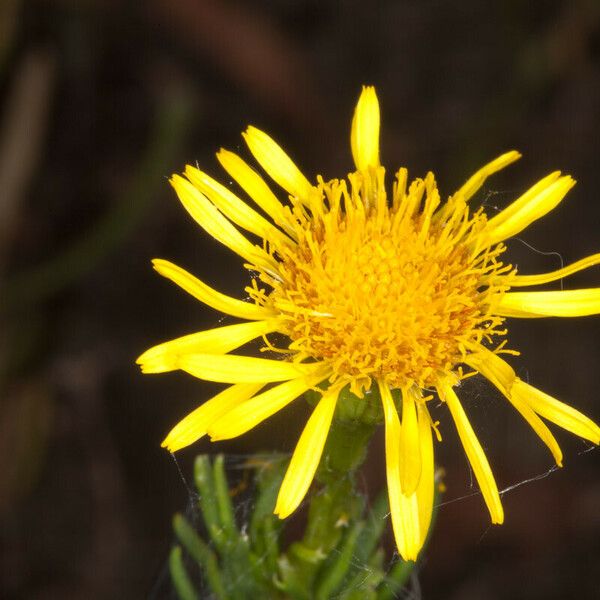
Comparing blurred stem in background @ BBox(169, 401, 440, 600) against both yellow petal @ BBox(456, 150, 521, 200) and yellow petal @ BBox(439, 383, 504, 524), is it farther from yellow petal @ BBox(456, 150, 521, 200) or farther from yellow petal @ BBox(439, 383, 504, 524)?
yellow petal @ BBox(456, 150, 521, 200)

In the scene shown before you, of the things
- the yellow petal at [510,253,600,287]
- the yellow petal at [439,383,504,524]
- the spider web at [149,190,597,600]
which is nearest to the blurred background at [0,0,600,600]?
the spider web at [149,190,597,600]

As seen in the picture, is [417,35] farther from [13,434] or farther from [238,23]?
[13,434]

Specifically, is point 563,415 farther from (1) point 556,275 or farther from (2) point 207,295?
(2) point 207,295

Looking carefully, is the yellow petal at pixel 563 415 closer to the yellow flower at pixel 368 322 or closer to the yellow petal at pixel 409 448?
the yellow flower at pixel 368 322

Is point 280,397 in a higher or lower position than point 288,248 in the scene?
lower

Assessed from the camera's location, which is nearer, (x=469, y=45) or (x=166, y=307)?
(x=166, y=307)

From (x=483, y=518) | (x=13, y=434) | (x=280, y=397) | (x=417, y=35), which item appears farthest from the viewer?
(x=417, y=35)

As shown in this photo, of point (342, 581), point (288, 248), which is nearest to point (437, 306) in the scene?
point (288, 248)
